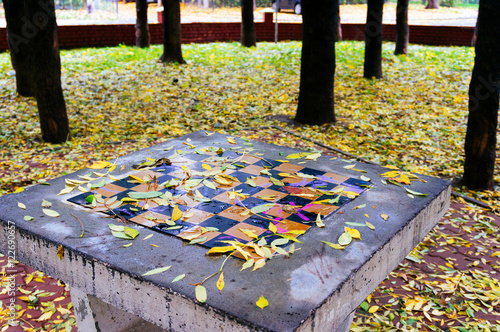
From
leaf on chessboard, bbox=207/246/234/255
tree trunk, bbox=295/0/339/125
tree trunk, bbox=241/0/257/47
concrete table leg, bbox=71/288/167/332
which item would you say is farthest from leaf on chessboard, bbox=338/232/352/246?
tree trunk, bbox=241/0/257/47

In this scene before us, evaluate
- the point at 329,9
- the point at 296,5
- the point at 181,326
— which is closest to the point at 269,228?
the point at 181,326

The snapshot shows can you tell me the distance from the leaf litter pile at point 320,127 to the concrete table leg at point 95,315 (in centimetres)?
49

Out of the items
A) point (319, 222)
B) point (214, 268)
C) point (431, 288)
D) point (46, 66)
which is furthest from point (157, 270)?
point (46, 66)

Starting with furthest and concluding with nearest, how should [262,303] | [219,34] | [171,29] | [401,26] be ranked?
1. [219,34]
2. [401,26]
3. [171,29]
4. [262,303]

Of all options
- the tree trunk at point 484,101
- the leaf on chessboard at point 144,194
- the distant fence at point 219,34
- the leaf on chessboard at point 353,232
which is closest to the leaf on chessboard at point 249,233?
the leaf on chessboard at point 353,232

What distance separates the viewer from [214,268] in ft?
5.21

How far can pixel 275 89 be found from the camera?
8.30 m

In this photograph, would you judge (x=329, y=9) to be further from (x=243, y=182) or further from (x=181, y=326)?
(x=181, y=326)

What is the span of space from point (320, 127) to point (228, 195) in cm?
417

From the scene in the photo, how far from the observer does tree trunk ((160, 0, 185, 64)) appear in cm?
995

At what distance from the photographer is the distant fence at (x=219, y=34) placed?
527 inches

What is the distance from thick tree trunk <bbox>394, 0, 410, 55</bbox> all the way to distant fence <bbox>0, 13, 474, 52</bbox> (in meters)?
4.17

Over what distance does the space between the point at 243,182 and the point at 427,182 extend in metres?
0.95

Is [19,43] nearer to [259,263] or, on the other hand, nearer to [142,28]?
[142,28]
